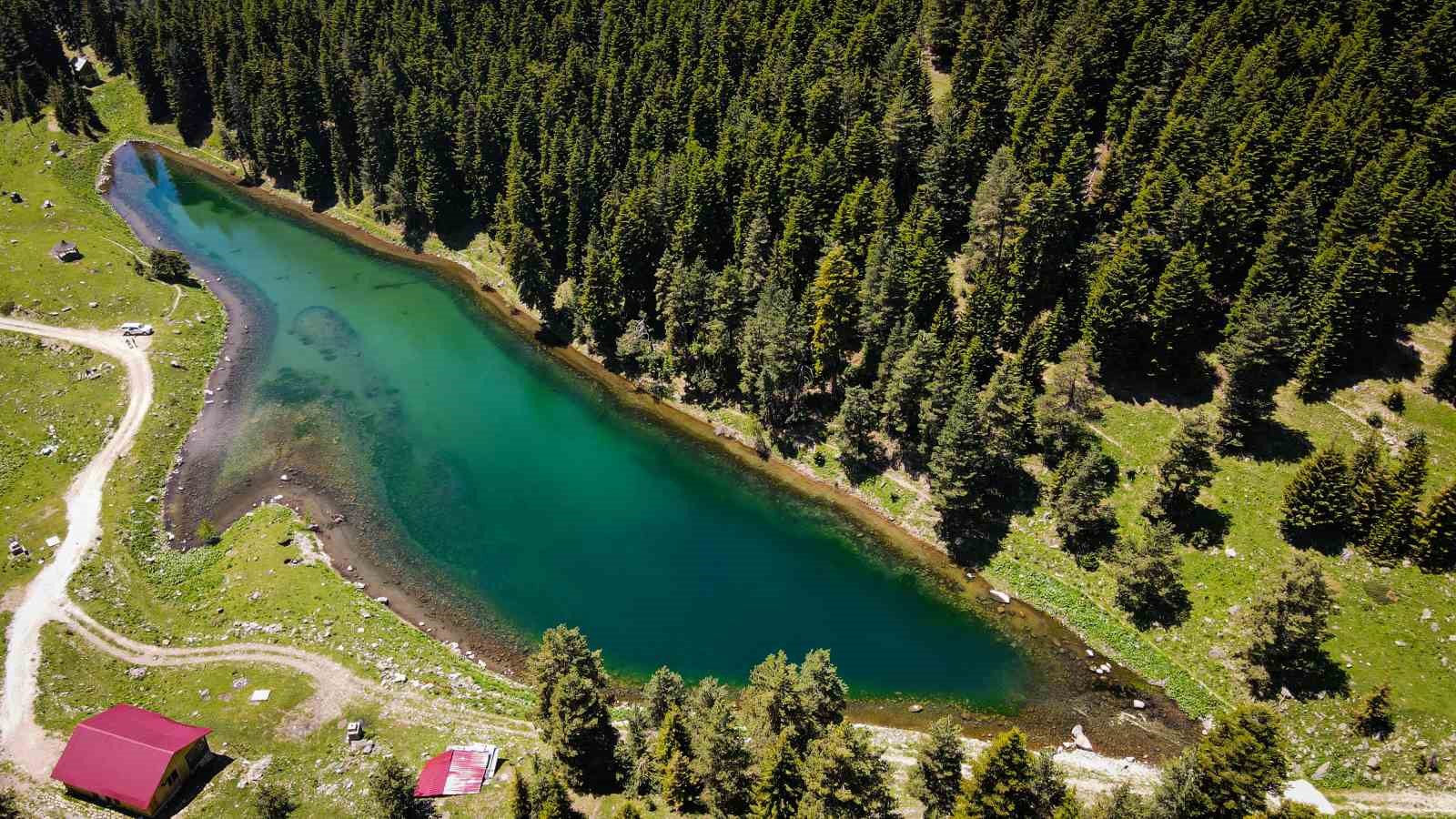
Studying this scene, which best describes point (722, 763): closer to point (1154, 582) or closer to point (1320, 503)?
point (1154, 582)

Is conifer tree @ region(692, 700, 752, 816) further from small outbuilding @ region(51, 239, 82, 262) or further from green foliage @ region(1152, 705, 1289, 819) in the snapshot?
small outbuilding @ region(51, 239, 82, 262)

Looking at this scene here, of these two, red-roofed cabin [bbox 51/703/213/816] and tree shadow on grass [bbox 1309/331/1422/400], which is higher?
tree shadow on grass [bbox 1309/331/1422/400]

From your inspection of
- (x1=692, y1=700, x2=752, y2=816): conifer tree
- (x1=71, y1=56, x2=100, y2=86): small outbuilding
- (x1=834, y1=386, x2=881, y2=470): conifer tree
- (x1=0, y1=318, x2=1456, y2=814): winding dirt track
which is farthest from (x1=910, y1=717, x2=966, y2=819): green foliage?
(x1=71, y1=56, x2=100, y2=86): small outbuilding

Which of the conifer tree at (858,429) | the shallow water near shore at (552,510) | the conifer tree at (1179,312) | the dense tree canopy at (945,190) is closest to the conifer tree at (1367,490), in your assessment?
the dense tree canopy at (945,190)

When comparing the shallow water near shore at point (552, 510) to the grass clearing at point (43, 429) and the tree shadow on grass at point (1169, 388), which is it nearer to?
the grass clearing at point (43, 429)

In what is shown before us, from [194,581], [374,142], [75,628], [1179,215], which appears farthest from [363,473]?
[1179,215]
